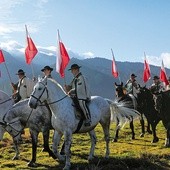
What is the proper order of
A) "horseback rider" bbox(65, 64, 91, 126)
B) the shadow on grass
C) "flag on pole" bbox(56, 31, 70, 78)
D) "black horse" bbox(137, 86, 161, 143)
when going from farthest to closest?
"black horse" bbox(137, 86, 161, 143), "flag on pole" bbox(56, 31, 70, 78), "horseback rider" bbox(65, 64, 91, 126), the shadow on grass

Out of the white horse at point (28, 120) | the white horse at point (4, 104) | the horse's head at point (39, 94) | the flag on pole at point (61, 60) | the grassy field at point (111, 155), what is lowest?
the grassy field at point (111, 155)

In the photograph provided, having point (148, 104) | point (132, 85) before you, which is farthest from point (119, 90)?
point (132, 85)

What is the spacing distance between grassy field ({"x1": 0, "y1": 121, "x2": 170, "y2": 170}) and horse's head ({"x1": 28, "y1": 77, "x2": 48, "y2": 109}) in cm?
254

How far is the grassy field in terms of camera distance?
1377cm

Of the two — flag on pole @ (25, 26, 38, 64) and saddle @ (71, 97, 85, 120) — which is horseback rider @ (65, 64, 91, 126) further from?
flag on pole @ (25, 26, 38, 64)

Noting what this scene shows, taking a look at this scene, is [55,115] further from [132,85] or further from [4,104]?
[132,85]

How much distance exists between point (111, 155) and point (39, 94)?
550cm

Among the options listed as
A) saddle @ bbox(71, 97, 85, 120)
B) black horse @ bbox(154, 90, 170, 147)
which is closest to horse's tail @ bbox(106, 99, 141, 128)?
black horse @ bbox(154, 90, 170, 147)

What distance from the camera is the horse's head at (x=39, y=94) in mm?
13234

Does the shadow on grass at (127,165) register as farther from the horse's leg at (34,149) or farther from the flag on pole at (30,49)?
the flag on pole at (30,49)

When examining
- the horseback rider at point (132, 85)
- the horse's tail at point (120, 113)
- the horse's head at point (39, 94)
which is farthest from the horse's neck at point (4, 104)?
the horseback rider at point (132, 85)

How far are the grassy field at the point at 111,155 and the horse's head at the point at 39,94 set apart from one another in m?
2.54

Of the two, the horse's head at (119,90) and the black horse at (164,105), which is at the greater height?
the horse's head at (119,90)

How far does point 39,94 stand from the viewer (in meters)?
13.4
